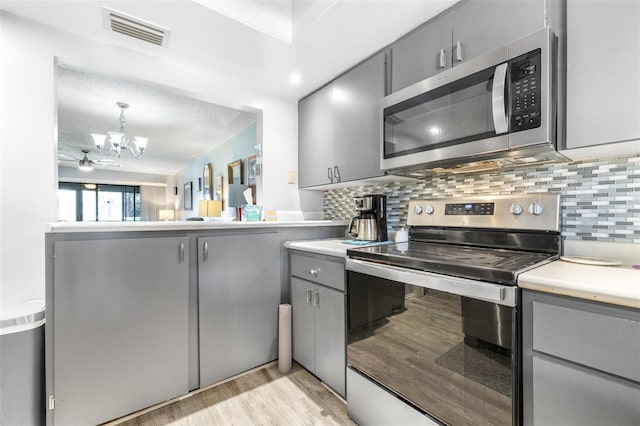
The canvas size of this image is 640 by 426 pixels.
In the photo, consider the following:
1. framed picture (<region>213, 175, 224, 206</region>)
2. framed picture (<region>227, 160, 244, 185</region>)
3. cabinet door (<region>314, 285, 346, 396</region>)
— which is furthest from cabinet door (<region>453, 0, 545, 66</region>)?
framed picture (<region>213, 175, 224, 206</region>)

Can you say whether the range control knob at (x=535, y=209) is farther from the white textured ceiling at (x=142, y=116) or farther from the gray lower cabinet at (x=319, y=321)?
the white textured ceiling at (x=142, y=116)

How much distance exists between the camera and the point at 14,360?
4.05 ft

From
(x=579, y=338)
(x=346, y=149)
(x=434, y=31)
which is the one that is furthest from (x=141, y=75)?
(x=579, y=338)

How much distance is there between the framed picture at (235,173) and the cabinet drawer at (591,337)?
342 centimetres

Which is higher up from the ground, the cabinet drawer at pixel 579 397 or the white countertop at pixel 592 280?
the white countertop at pixel 592 280

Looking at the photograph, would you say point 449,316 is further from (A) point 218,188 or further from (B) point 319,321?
(A) point 218,188

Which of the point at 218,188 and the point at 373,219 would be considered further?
the point at 218,188

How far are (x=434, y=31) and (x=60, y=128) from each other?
5.21 meters

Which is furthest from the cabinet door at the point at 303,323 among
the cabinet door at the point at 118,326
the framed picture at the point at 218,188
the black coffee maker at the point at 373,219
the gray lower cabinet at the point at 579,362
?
the framed picture at the point at 218,188

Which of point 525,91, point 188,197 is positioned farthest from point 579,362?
point 188,197

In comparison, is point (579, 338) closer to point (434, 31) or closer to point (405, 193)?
point (405, 193)

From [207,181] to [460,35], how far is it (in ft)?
15.6

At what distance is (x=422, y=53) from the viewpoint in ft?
4.98

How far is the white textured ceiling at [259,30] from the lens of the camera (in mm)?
1454
